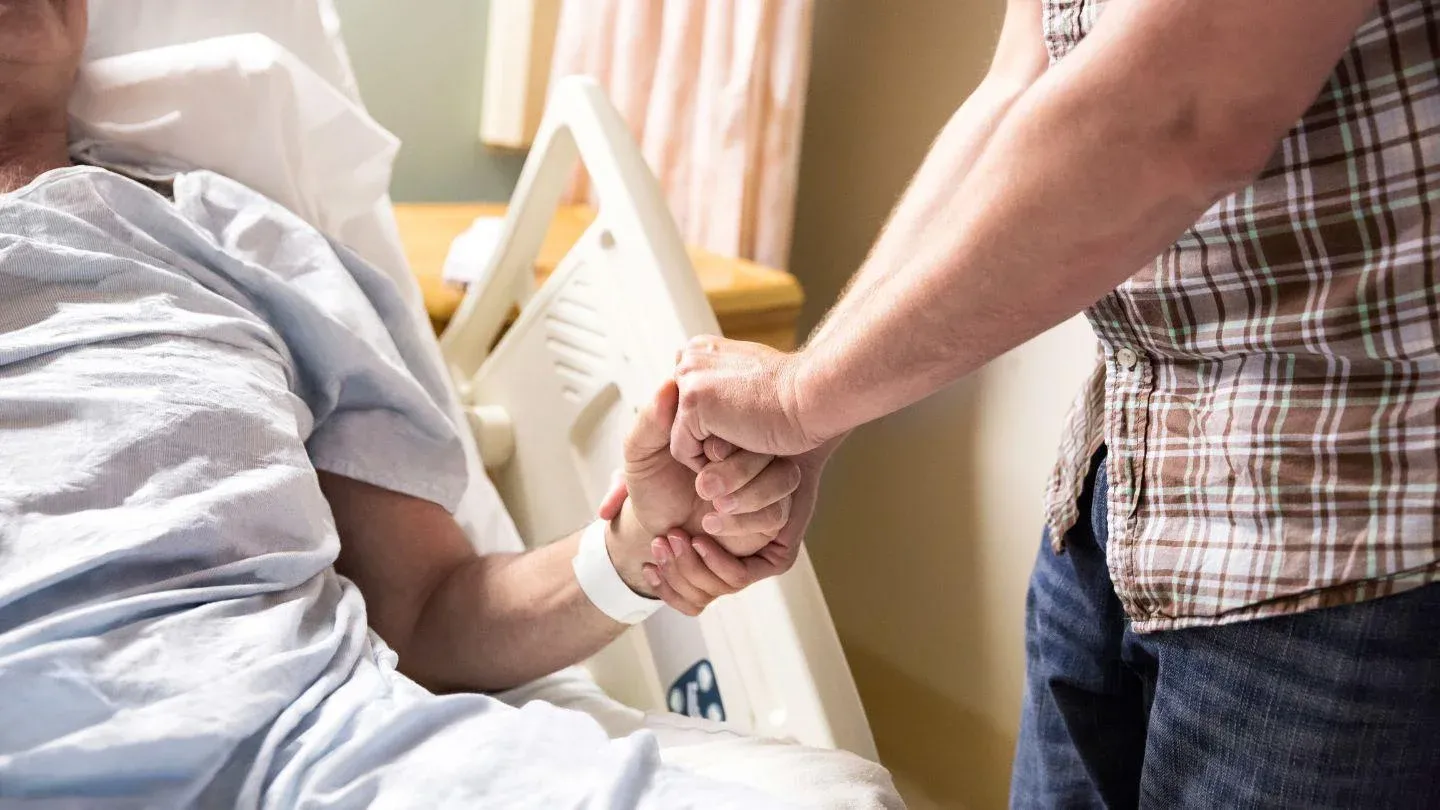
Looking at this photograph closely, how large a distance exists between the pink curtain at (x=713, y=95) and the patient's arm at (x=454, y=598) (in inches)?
31.8

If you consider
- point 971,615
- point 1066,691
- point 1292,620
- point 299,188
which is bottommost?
point 971,615

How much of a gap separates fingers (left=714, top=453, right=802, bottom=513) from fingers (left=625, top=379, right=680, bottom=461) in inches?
2.2

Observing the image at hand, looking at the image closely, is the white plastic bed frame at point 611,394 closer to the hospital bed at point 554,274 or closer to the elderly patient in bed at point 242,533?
the hospital bed at point 554,274

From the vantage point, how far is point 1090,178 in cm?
61

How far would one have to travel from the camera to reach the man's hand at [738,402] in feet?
2.79

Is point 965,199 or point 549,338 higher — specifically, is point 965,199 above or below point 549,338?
above

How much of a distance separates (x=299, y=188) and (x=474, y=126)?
34.4 inches

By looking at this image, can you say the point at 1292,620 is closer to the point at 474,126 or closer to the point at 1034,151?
the point at 1034,151

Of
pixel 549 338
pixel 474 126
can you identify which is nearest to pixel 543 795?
pixel 549 338

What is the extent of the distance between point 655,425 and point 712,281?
0.73m

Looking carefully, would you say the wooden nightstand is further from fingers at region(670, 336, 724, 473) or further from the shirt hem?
the shirt hem

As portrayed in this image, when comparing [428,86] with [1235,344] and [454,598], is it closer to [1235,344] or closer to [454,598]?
[454,598]

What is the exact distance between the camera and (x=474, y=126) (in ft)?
7.06

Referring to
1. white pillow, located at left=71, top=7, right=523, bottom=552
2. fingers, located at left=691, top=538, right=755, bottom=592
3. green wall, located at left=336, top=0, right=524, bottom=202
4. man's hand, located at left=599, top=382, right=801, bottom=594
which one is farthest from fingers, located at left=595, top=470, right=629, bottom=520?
green wall, located at left=336, top=0, right=524, bottom=202
